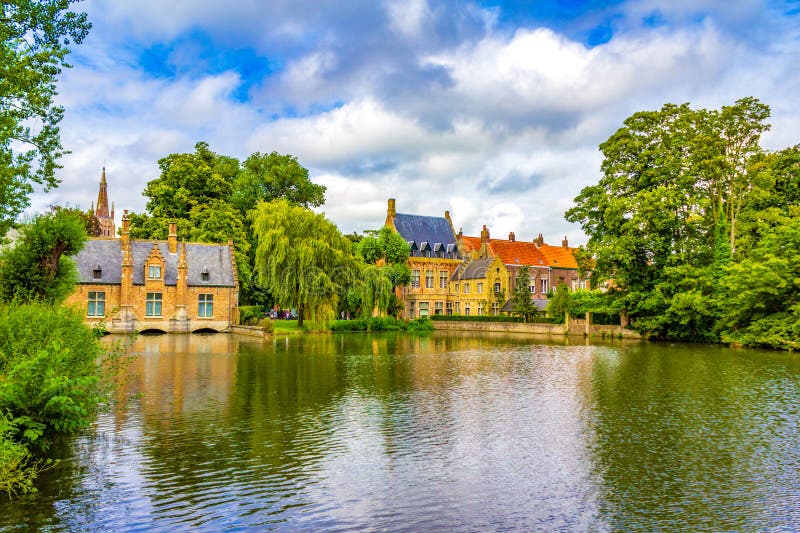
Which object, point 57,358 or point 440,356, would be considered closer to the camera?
point 57,358

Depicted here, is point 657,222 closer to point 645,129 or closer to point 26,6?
point 645,129

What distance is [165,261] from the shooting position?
47688 millimetres

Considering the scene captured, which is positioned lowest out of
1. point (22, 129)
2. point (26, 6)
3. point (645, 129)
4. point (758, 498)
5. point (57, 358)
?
point (758, 498)

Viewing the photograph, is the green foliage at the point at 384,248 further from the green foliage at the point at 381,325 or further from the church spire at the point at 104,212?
the church spire at the point at 104,212

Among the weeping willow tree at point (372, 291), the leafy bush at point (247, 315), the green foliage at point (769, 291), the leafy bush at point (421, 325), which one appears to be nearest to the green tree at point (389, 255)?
the leafy bush at point (421, 325)

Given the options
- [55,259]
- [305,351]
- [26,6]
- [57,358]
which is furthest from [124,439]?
[305,351]

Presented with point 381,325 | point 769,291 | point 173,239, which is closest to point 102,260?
point 173,239

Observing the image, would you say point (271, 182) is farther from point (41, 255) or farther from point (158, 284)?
point (41, 255)

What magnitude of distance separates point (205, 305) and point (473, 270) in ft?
102

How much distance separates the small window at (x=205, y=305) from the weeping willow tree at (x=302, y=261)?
5.55 meters

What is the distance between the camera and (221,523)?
792 centimetres

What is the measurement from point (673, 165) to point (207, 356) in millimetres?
32937

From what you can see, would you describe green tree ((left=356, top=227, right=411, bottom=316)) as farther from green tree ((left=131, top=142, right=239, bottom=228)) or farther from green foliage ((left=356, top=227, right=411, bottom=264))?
green tree ((left=131, top=142, right=239, bottom=228))

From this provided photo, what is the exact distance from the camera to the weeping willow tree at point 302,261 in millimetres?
44812
